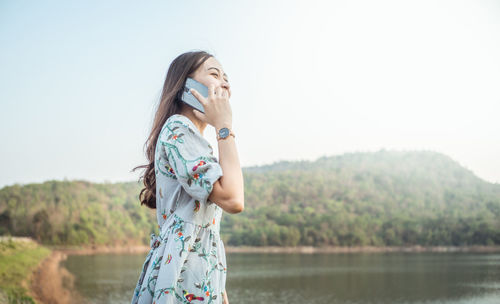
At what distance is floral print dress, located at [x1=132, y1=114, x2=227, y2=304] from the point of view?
1146 mm

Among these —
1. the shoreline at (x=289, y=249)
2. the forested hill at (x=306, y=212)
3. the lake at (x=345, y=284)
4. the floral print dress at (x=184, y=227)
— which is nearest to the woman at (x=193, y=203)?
the floral print dress at (x=184, y=227)

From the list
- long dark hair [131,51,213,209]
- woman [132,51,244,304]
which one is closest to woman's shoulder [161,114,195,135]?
woman [132,51,244,304]

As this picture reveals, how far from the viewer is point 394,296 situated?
2319cm

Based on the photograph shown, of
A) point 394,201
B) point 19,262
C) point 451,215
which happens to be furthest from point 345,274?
point 394,201

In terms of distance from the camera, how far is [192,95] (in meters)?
1.34

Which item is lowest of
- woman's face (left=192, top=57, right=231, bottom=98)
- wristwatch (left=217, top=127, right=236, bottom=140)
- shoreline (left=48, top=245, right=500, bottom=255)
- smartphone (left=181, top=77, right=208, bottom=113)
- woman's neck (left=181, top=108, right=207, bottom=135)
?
shoreline (left=48, top=245, right=500, bottom=255)

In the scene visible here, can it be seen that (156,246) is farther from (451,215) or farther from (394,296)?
(451,215)

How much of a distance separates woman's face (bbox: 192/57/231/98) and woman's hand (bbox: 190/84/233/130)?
7 cm

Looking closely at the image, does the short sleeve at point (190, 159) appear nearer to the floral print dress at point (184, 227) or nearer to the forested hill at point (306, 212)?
the floral print dress at point (184, 227)

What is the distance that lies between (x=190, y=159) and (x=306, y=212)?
67578 mm

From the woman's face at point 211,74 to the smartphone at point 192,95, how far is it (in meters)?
0.02

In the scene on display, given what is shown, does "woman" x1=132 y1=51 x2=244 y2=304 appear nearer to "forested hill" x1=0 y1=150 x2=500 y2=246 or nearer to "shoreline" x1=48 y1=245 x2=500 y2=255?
"forested hill" x1=0 y1=150 x2=500 y2=246

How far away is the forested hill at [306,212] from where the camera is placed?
5497 centimetres

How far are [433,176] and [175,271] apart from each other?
9204cm
